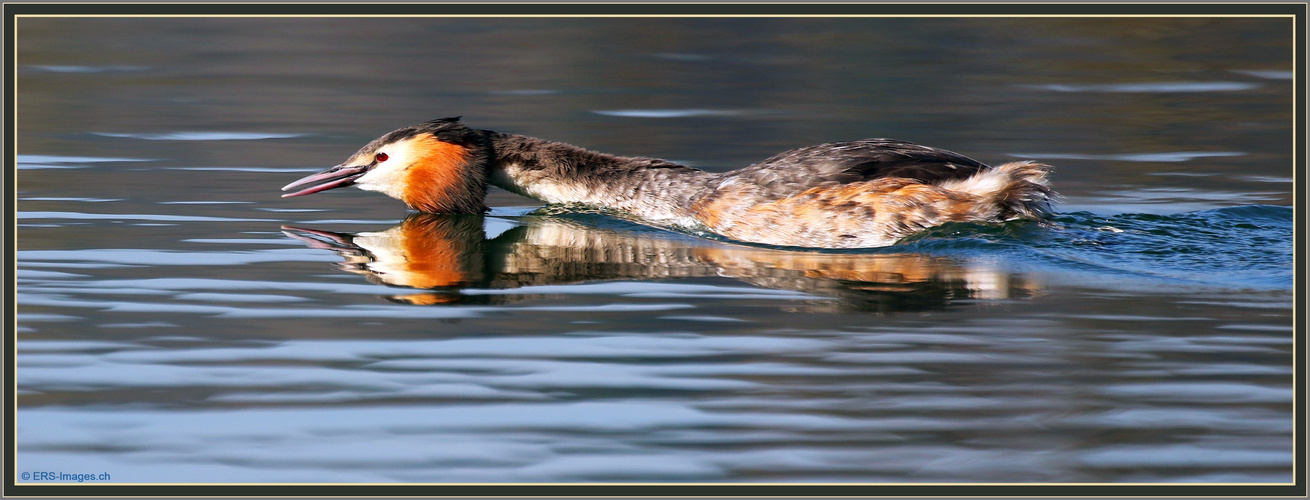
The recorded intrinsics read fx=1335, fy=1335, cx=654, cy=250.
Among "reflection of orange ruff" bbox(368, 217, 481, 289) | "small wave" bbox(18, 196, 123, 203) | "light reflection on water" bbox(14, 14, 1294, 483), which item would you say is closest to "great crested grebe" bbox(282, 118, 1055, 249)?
"light reflection on water" bbox(14, 14, 1294, 483)

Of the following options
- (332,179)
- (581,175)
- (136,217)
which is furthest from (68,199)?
(581,175)

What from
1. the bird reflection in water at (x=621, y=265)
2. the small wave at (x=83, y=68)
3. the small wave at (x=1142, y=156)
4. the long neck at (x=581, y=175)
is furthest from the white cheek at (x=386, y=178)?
the small wave at (x=83, y=68)

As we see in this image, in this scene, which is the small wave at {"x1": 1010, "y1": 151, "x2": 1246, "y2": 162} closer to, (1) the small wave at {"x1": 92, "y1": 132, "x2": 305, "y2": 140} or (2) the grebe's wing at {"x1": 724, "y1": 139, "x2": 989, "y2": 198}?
(2) the grebe's wing at {"x1": 724, "y1": 139, "x2": 989, "y2": 198}

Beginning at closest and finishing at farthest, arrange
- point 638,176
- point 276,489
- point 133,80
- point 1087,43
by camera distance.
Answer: point 276,489 → point 638,176 → point 133,80 → point 1087,43

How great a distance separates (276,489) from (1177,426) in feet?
10.1

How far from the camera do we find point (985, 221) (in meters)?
7.86

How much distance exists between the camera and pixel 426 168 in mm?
9188

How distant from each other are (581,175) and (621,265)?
5.91 ft

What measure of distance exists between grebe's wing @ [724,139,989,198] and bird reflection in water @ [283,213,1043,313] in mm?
452

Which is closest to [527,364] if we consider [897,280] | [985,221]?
[897,280]

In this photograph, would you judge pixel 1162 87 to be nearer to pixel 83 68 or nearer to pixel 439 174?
pixel 439 174

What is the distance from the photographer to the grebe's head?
9.14m

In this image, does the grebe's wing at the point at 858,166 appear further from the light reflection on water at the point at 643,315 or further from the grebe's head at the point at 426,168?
the grebe's head at the point at 426,168

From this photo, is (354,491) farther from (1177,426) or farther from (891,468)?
(1177,426)
